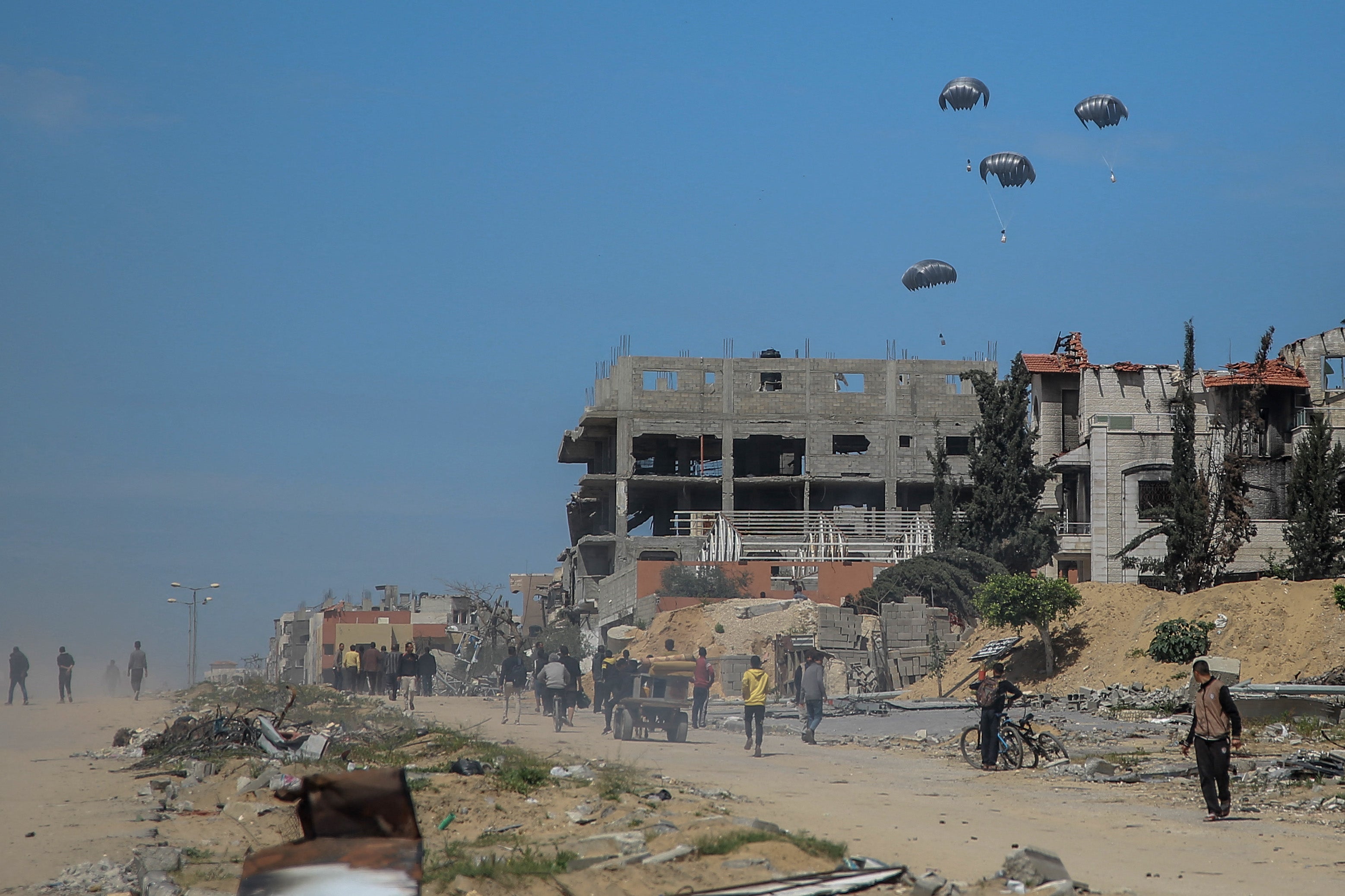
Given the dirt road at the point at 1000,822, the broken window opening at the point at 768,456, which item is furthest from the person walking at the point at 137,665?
the broken window opening at the point at 768,456

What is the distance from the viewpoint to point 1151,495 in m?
44.6

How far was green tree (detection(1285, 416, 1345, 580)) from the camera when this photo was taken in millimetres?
37469

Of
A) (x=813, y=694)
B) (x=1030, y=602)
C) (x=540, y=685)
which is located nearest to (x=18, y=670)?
(x=540, y=685)

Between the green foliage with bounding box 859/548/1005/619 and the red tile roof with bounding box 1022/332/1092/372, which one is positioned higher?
the red tile roof with bounding box 1022/332/1092/372

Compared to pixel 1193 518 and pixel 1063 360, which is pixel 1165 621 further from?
pixel 1063 360

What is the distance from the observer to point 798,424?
66125 mm

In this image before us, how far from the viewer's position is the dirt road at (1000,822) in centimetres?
952

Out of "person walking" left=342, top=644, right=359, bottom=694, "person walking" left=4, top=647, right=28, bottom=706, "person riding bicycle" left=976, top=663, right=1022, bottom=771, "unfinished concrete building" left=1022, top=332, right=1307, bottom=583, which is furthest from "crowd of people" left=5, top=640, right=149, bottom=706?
"unfinished concrete building" left=1022, top=332, right=1307, bottom=583

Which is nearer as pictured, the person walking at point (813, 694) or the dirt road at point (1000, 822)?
the dirt road at point (1000, 822)

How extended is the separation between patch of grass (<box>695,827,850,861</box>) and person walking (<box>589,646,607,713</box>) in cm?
1707

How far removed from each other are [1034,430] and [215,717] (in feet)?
120

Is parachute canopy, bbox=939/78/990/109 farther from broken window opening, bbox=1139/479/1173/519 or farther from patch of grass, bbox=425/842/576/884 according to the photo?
patch of grass, bbox=425/842/576/884

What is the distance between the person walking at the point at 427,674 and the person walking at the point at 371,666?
3.79 ft

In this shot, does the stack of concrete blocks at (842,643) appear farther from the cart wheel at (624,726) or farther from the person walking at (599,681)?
the cart wheel at (624,726)
